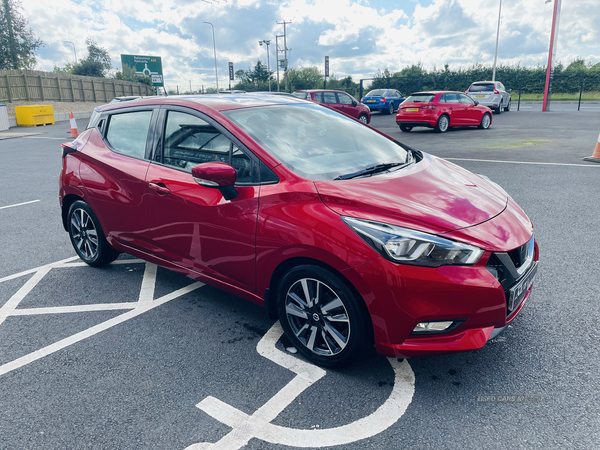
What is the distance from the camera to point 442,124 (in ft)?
54.5

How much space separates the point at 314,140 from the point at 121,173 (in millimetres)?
1639

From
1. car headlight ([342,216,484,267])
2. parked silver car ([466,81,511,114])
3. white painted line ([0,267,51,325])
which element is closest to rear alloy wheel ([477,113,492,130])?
parked silver car ([466,81,511,114])

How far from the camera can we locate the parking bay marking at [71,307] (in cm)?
308

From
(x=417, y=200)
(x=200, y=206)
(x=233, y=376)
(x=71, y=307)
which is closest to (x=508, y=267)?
(x=417, y=200)

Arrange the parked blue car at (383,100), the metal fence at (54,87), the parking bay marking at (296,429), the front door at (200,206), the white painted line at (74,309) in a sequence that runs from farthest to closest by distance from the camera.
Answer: the metal fence at (54,87)
the parked blue car at (383,100)
the white painted line at (74,309)
the front door at (200,206)
the parking bay marking at (296,429)

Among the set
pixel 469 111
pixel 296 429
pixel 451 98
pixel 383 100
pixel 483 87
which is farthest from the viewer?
pixel 383 100

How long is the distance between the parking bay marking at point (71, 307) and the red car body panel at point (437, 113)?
13.6 meters

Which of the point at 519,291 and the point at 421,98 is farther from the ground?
the point at 421,98

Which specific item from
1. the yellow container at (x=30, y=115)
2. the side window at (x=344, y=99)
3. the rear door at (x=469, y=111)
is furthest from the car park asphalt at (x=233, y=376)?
the yellow container at (x=30, y=115)

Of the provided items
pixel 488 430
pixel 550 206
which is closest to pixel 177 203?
pixel 488 430

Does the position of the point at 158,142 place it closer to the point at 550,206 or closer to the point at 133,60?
the point at 550,206

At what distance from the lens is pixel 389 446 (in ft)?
7.17

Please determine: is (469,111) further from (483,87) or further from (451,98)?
(483,87)

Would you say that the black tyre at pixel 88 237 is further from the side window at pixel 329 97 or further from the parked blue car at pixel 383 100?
the parked blue car at pixel 383 100
